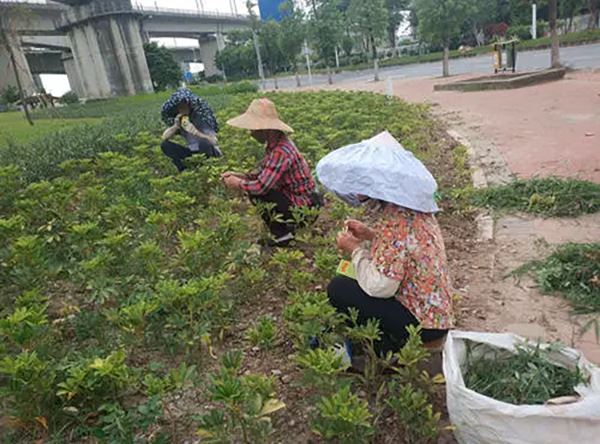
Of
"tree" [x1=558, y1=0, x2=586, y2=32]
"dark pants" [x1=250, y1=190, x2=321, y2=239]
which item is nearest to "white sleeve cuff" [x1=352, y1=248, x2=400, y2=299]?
"dark pants" [x1=250, y1=190, x2=321, y2=239]

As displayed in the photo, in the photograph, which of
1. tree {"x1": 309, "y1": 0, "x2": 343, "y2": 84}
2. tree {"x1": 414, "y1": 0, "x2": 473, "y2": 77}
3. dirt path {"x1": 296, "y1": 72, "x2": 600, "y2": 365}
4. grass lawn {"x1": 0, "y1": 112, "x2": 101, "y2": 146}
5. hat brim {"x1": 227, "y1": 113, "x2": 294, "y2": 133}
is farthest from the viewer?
tree {"x1": 309, "y1": 0, "x2": 343, "y2": 84}

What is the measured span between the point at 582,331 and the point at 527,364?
98 cm

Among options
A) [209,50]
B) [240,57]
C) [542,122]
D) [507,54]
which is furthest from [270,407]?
[209,50]

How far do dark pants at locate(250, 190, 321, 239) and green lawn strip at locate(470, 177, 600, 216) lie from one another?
1.87 metres

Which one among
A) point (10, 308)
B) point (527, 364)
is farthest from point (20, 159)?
point (527, 364)

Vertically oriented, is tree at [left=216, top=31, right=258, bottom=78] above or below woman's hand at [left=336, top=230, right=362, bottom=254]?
above

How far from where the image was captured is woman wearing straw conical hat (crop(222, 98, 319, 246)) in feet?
11.6

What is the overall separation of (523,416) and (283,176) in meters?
2.46

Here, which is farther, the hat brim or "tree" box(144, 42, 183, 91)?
"tree" box(144, 42, 183, 91)

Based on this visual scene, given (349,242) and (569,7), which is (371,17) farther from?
(349,242)

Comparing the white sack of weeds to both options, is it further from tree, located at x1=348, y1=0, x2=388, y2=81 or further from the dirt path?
tree, located at x1=348, y1=0, x2=388, y2=81

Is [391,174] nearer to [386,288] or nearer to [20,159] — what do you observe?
[386,288]

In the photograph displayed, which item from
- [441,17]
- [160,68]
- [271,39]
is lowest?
[441,17]

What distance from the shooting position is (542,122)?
26.3 ft
